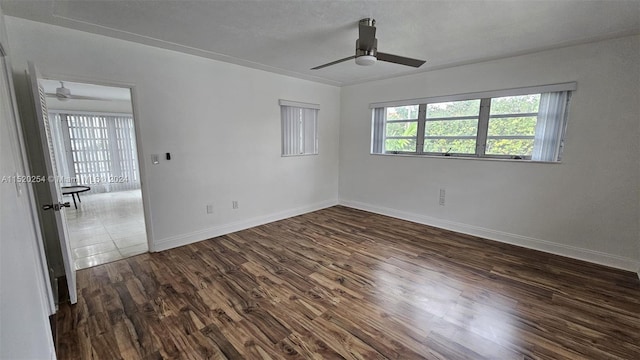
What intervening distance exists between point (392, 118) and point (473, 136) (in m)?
1.41

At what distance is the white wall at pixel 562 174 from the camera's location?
2758 mm

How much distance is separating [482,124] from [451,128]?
42 centimetres

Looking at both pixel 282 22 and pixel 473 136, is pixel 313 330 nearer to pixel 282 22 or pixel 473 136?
pixel 282 22

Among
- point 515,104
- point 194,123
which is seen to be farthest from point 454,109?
point 194,123

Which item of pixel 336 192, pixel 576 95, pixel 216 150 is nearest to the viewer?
pixel 576 95

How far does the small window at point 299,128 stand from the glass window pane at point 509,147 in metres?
2.93

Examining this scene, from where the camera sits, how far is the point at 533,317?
2104 mm

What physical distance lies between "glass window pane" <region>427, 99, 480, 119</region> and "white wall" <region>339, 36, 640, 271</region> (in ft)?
0.62

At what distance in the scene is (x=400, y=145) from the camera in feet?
15.3

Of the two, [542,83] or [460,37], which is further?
[542,83]

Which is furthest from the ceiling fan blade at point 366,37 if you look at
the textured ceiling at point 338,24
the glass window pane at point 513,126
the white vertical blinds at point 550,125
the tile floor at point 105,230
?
the tile floor at point 105,230

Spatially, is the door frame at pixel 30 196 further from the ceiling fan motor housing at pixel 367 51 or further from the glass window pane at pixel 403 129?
the glass window pane at pixel 403 129

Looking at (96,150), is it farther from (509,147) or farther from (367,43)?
(509,147)

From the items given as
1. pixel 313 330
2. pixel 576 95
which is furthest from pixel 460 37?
pixel 313 330
